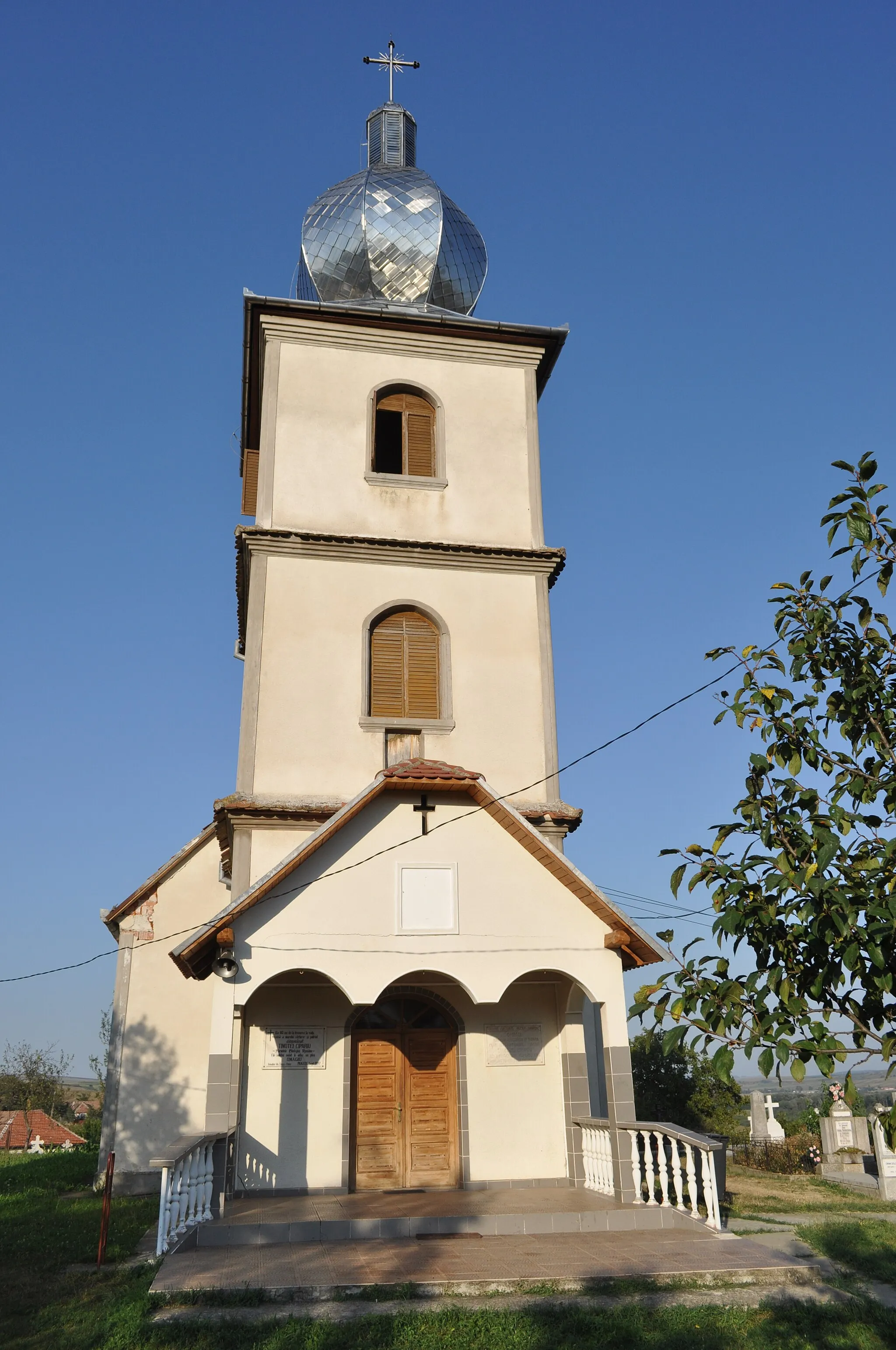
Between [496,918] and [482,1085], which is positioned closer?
[496,918]

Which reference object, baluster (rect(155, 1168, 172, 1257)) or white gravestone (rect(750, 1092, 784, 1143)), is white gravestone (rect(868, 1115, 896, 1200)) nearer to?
white gravestone (rect(750, 1092, 784, 1143))

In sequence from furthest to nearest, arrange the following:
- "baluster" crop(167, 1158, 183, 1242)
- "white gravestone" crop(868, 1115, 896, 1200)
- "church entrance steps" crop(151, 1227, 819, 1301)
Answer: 1. "white gravestone" crop(868, 1115, 896, 1200)
2. "baluster" crop(167, 1158, 183, 1242)
3. "church entrance steps" crop(151, 1227, 819, 1301)

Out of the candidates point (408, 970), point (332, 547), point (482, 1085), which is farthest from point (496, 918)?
point (332, 547)

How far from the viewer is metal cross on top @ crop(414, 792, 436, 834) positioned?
1220 centimetres

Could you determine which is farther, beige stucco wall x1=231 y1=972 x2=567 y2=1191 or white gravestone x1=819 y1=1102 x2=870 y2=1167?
white gravestone x1=819 y1=1102 x2=870 y2=1167

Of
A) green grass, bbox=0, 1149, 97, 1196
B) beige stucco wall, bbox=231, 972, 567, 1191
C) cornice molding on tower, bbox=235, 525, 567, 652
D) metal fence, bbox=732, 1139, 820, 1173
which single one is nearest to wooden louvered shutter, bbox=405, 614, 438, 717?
cornice molding on tower, bbox=235, 525, 567, 652

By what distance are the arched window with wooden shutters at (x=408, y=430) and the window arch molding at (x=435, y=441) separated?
4 cm

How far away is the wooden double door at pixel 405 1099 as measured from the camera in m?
13.2

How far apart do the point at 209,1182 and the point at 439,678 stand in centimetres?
737

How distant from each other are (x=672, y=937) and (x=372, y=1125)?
10541mm

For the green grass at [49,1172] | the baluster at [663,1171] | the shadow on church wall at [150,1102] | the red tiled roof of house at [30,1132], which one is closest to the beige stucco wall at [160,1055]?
the shadow on church wall at [150,1102]

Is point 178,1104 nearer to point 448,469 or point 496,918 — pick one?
point 496,918

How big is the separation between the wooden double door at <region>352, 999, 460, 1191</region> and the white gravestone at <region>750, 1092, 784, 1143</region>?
1040 cm

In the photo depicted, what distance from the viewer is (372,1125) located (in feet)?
43.5
